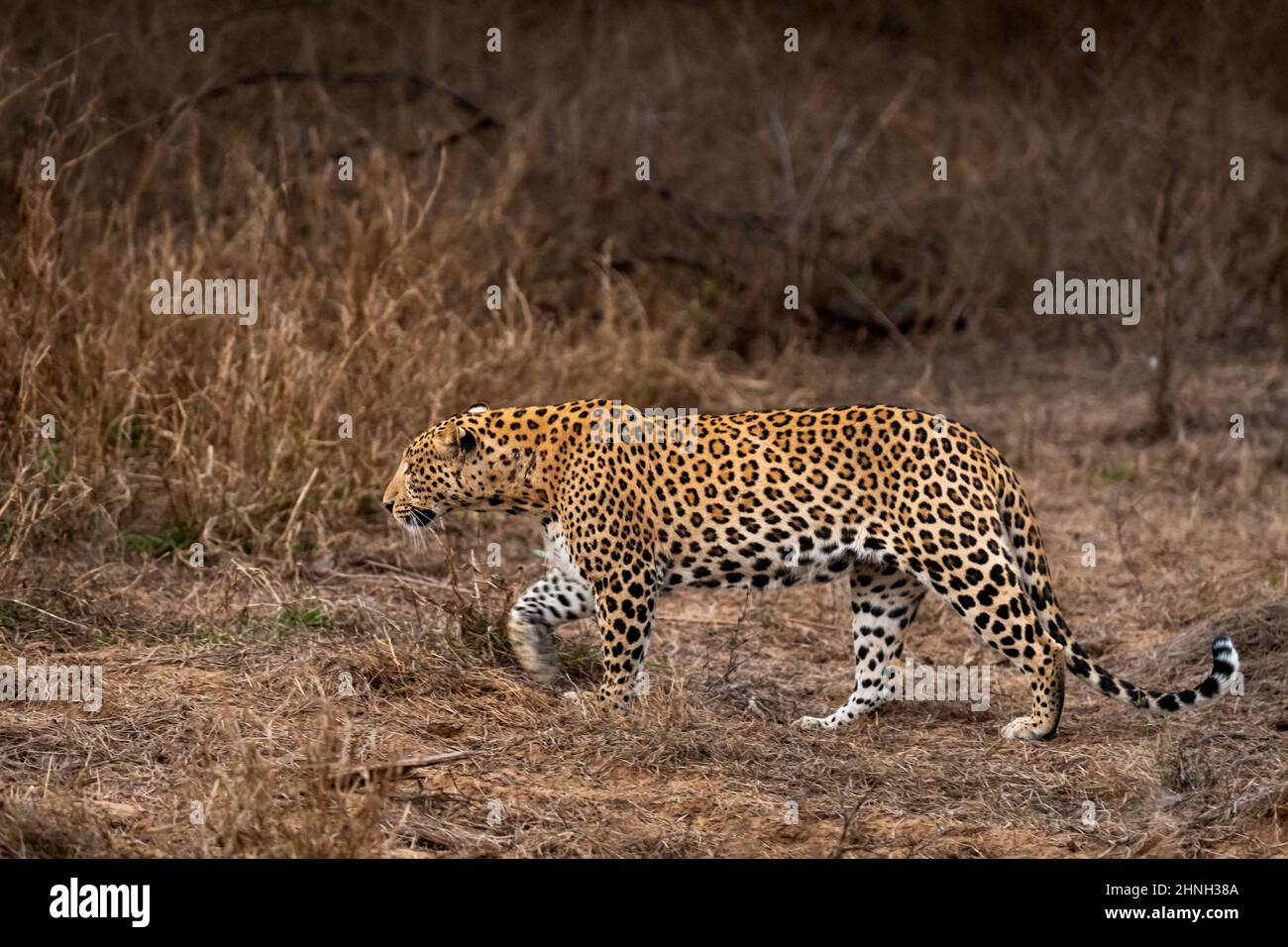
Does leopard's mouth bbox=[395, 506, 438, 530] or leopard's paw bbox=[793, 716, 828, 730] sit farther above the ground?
leopard's mouth bbox=[395, 506, 438, 530]

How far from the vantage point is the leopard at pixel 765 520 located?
6254mm

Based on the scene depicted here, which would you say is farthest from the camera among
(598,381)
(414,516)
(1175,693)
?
(598,381)

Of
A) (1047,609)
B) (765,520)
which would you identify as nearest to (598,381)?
(765,520)

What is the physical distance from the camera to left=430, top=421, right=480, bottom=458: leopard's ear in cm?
653

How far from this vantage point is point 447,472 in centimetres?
657

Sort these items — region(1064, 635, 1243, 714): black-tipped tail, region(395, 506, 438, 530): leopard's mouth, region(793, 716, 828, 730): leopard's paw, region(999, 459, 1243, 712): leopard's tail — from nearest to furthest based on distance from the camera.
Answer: region(1064, 635, 1243, 714): black-tipped tail, region(999, 459, 1243, 712): leopard's tail, region(793, 716, 828, 730): leopard's paw, region(395, 506, 438, 530): leopard's mouth

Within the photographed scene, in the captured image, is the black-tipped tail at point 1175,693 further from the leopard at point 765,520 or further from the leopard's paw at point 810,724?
the leopard's paw at point 810,724

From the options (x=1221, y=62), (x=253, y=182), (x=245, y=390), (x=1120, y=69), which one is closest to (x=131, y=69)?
(x=253, y=182)

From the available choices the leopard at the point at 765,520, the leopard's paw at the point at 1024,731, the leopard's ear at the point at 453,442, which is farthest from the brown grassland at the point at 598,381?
the leopard's ear at the point at 453,442

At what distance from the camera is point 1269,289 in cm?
1332

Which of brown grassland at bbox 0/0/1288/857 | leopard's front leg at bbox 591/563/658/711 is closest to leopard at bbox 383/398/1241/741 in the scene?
leopard's front leg at bbox 591/563/658/711

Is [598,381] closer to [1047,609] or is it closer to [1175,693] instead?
[1047,609]

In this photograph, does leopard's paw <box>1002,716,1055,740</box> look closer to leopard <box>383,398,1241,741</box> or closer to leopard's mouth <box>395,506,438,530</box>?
leopard <box>383,398,1241,741</box>

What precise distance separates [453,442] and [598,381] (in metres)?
3.68
